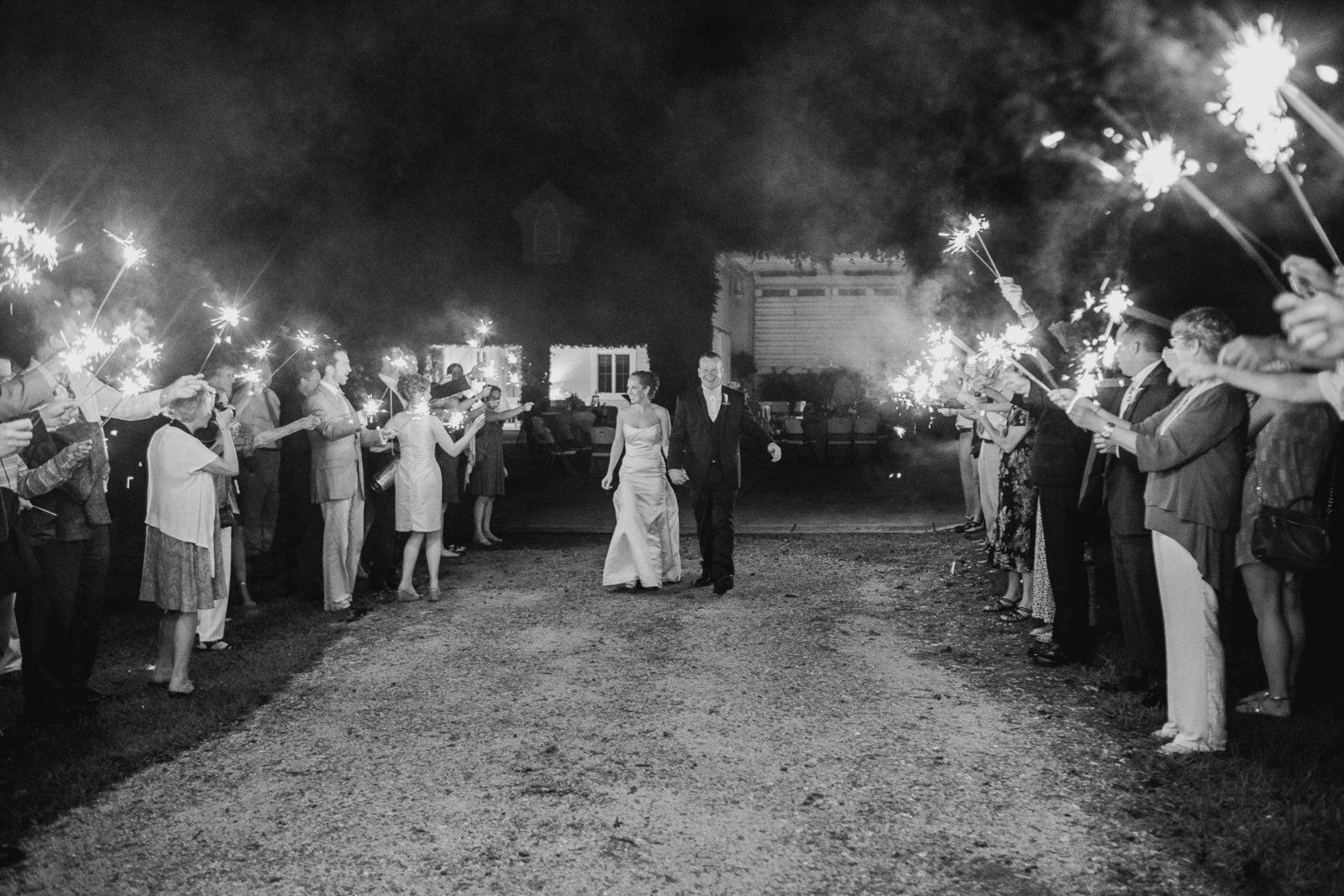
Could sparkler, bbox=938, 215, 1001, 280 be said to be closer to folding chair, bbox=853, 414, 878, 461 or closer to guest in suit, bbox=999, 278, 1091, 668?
guest in suit, bbox=999, 278, 1091, 668

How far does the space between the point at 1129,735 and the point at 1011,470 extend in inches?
109

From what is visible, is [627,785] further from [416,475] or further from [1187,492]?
[416,475]

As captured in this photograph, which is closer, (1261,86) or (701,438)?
(1261,86)

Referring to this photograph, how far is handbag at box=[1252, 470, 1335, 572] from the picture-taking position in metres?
4.82

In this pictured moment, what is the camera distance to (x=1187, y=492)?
4.56m

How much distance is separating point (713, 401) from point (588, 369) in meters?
21.0

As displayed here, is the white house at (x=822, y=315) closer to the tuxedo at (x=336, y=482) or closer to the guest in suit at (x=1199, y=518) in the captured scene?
the tuxedo at (x=336, y=482)

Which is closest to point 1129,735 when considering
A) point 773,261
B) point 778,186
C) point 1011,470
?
point 1011,470

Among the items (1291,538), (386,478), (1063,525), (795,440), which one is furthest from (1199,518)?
(795,440)

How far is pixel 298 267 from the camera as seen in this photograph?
15547mm

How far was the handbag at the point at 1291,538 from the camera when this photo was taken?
4824 millimetres

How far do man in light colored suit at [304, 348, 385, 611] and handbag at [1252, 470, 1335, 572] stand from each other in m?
6.57

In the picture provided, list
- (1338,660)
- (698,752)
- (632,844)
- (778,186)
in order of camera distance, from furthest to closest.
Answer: (778,186) < (1338,660) < (698,752) < (632,844)

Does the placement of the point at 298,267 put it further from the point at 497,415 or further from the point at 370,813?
the point at 370,813
